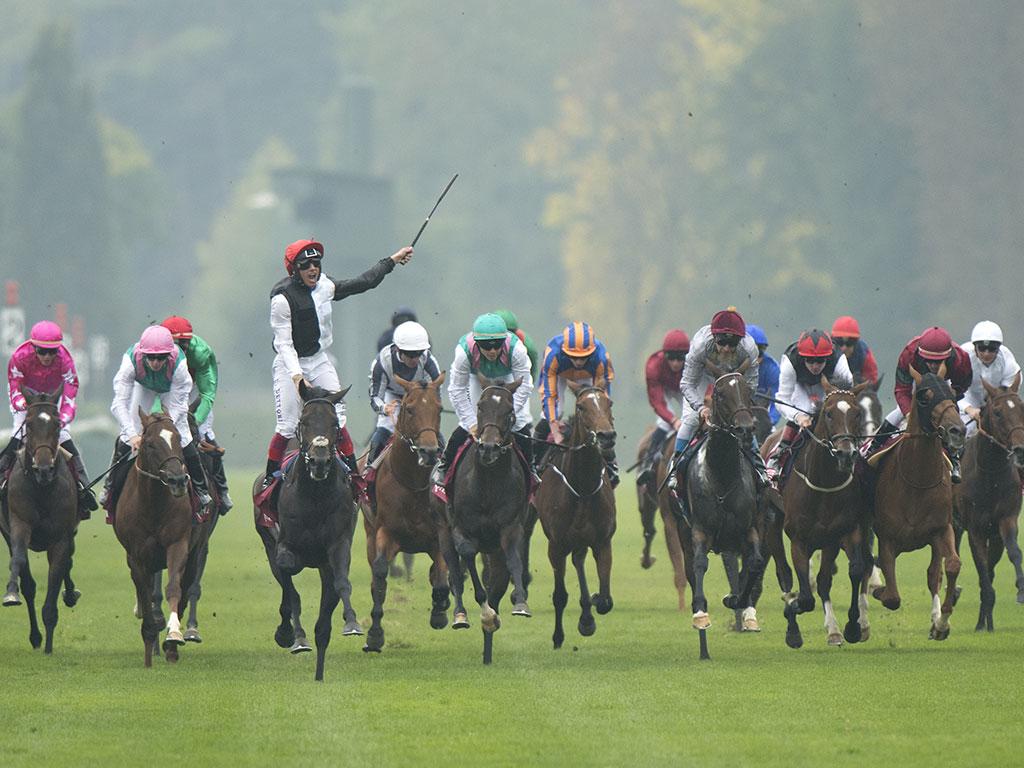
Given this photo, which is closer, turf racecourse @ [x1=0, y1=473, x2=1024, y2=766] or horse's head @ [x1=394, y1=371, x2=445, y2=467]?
turf racecourse @ [x1=0, y1=473, x2=1024, y2=766]

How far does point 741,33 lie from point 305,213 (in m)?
14.7

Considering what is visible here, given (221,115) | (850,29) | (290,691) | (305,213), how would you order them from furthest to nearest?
(221,115) → (305,213) → (850,29) → (290,691)

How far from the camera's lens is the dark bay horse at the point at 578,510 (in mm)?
17641

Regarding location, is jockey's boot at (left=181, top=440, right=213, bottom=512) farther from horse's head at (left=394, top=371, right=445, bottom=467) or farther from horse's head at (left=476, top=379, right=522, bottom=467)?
horse's head at (left=476, top=379, right=522, bottom=467)

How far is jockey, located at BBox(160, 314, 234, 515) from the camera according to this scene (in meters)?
18.2

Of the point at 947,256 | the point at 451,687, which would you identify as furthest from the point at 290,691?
the point at 947,256

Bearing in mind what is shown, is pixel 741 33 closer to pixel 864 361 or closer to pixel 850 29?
pixel 850 29

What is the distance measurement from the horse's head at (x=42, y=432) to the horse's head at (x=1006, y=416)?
651 centimetres

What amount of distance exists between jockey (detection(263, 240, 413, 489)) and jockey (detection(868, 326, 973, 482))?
11.8ft

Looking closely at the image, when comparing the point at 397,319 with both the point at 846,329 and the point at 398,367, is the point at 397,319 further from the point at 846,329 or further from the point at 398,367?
the point at 846,329

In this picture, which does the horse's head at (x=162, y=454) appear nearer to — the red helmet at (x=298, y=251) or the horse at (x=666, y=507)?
the red helmet at (x=298, y=251)

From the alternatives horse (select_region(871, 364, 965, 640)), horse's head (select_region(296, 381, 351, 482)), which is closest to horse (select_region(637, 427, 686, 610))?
horse (select_region(871, 364, 965, 640))

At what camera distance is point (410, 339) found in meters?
19.3

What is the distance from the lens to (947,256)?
209ft
